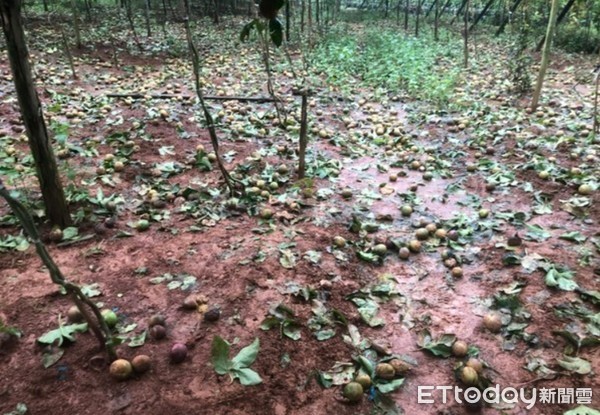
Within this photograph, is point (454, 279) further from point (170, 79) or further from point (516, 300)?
point (170, 79)

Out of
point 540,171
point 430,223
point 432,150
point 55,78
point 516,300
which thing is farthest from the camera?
point 55,78

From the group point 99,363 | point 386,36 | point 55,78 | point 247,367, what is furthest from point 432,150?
point 386,36

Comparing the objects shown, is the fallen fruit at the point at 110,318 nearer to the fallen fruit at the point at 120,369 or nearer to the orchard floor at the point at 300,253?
the orchard floor at the point at 300,253

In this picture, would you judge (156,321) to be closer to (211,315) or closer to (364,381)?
(211,315)

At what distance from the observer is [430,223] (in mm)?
4047

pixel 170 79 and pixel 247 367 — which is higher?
pixel 170 79

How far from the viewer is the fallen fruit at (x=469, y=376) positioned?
2.33 meters

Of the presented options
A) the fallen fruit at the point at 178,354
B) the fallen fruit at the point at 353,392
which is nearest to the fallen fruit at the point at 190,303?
the fallen fruit at the point at 178,354

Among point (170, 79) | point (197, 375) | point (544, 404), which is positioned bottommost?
point (544, 404)

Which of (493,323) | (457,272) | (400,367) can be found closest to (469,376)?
(400,367)

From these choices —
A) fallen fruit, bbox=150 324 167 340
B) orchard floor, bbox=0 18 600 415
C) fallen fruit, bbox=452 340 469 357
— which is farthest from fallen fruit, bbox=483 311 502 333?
fallen fruit, bbox=150 324 167 340

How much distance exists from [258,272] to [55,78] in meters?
6.88

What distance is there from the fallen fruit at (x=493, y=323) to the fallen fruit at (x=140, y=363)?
2127mm

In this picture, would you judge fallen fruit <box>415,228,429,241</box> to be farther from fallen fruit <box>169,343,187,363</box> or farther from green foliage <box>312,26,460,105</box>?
green foliage <box>312,26,460,105</box>
